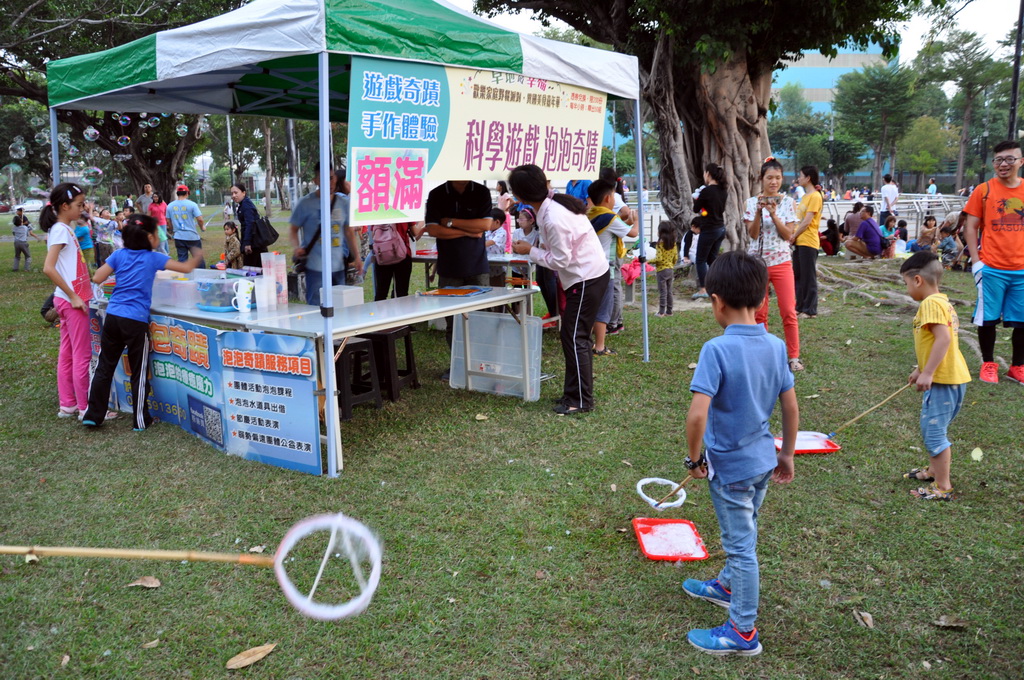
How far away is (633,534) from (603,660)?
3.43 ft

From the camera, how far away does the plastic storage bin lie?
586 cm

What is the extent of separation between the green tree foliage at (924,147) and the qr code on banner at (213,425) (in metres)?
71.0

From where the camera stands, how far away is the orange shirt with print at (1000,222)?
5695mm

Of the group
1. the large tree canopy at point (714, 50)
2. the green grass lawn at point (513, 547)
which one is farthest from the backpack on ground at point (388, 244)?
the large tree canopy at point (714, 50)

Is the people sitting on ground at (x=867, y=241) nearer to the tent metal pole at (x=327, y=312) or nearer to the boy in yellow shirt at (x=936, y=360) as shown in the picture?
the boy in yellow shirt at (x=936, y=360)

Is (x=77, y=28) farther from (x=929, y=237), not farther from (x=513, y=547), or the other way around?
(x=929, y=237)

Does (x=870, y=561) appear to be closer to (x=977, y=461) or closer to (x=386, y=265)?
(x=977, y=461)

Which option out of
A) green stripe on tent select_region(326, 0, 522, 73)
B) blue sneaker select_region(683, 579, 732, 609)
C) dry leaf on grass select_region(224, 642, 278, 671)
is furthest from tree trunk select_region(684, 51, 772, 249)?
dry leaf on grass select_region(224, 642, 278, 671)

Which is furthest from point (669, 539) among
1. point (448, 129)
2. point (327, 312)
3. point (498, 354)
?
point (448, 129)

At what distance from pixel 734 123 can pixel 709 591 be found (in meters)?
9.68

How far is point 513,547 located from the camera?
3555 millimetres

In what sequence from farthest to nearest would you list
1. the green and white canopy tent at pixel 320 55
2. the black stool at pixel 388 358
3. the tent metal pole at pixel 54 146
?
the black stool at pixel 388 358 < the tent metal pole at pixel 54 146 < the green and white canopy tent at pixel 320 55

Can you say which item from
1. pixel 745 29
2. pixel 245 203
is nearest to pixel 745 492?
pixel 245 203

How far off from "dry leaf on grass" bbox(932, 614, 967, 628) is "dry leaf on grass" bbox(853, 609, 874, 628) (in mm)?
235
